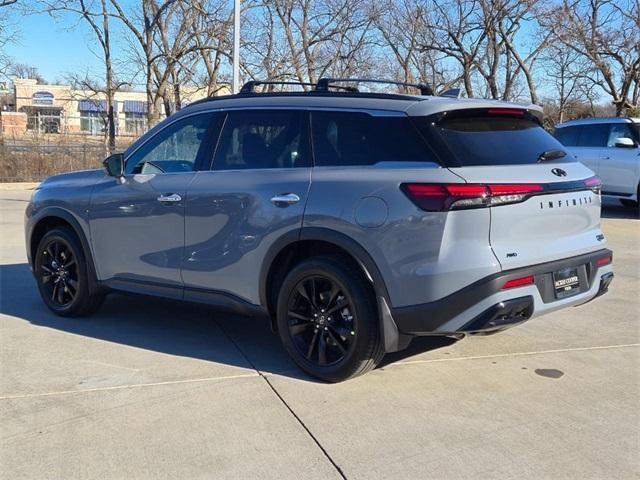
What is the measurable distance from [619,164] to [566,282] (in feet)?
35.2

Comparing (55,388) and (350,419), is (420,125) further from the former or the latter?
(55,388)

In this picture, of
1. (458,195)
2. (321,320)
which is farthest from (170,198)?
(458,195)

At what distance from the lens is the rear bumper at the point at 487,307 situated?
3.96 metres

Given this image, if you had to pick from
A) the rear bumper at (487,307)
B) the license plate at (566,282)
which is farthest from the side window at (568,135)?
the rear bumper at (487,307)

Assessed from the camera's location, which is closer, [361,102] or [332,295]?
[332,295]

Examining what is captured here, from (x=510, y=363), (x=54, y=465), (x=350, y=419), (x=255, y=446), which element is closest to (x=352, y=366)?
(x=350, y=419)

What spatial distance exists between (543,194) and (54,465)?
321 centimetres

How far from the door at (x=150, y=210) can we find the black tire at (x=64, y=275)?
27cm

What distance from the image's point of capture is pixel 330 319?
177 inches

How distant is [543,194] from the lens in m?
4.19

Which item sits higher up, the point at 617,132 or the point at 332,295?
the point at 617,132

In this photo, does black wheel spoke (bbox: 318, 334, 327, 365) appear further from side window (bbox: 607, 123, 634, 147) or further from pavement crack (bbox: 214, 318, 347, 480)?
side window (bbox: 607, 123, 634, 147)

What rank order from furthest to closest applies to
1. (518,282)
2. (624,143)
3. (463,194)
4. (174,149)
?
(624,143), (174,149), (518,282), (463,194)

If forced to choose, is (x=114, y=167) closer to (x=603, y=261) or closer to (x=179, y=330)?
(x=179, y=330)
